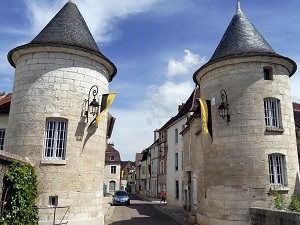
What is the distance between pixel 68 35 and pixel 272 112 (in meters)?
8.05

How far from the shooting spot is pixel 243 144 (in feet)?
33.6

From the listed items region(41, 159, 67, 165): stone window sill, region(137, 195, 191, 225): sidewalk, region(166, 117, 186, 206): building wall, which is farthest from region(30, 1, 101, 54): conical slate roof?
region(166, 117, 186, 206): building wall

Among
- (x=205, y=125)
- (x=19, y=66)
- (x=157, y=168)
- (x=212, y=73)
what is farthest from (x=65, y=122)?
(x=157, y=168)

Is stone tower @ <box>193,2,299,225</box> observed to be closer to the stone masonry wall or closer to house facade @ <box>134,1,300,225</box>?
house facade @ <box>134,1,300,225</box>

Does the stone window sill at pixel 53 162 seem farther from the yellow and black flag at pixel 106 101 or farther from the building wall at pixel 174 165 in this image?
the building wall at pixel 174 165

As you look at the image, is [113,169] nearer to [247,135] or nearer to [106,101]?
[106,101]

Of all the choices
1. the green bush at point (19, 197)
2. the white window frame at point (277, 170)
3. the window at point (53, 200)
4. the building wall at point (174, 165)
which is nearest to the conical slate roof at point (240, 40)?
the white window frame at point (277, 170)

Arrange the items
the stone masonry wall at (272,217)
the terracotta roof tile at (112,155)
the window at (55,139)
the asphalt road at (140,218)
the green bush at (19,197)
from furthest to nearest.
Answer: the terracotta roof tile at (112,155) → the asphalt road at (140,218) → the window at (55,139) → the green bush at (19,197) → the stone masonry wall at (272,217)

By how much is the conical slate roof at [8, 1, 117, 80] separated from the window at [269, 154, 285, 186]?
6.92 m

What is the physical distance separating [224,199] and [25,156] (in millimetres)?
6928

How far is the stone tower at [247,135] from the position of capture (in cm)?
998

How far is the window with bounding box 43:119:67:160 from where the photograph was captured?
940 centimetres

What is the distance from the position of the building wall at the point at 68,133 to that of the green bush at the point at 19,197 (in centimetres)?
51

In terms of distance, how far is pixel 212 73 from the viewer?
11.6m
